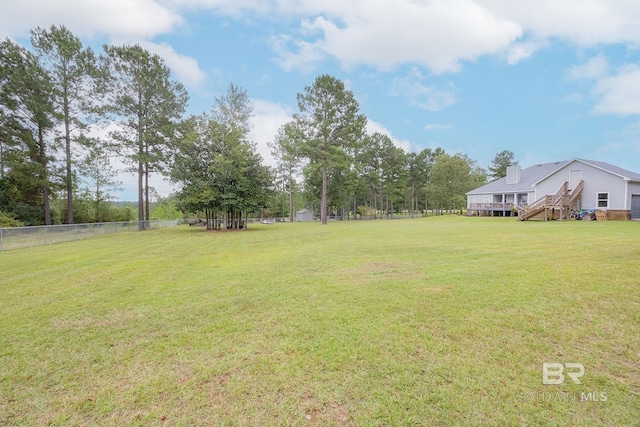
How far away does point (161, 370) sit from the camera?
2623 mm

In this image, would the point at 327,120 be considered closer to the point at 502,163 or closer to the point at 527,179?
the point at 527,179

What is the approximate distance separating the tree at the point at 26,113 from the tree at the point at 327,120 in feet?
60.4

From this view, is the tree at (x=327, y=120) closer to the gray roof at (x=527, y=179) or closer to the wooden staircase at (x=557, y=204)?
the wooden staircase at (x=557, y=204)

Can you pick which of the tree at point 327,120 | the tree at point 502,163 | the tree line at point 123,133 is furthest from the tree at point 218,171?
the tree at point 502,163

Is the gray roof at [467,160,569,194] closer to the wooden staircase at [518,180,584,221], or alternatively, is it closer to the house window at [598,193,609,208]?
the wooden staircase at [518,180,584,221]

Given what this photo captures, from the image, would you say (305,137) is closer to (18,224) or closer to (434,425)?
(18,224)

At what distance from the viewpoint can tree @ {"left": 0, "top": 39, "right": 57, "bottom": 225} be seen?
17.0 meters

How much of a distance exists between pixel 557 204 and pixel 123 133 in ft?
113

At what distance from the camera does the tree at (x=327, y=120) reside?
25891 mm

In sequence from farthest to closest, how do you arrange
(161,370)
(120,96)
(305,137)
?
(305,137), (120,96), (161,370)

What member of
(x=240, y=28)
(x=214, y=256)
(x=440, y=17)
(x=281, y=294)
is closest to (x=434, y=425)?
(x=281, y=294)

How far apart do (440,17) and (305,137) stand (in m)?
15.3

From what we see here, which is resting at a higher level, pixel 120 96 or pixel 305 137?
pixel 120 96

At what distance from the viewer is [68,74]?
19.0 metres
